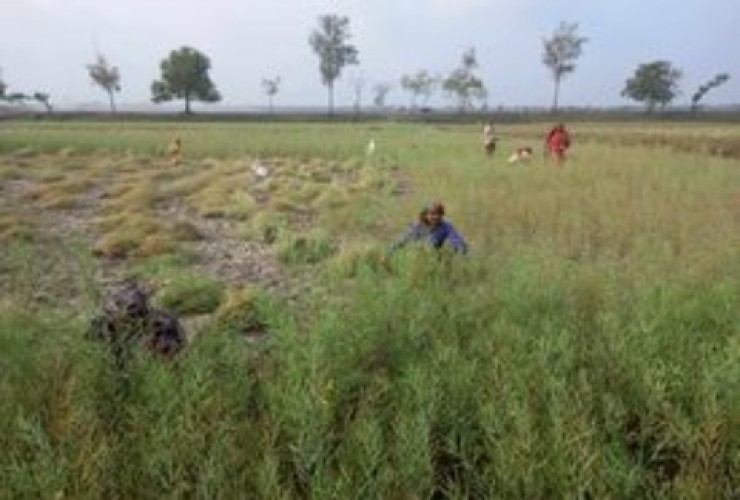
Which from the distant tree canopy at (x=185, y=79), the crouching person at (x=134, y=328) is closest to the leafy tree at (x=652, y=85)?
the distant tree canopy at (x=185, y=79)

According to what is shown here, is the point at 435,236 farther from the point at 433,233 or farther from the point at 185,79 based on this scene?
the point at 185,79

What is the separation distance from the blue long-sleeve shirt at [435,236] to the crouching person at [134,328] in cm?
352

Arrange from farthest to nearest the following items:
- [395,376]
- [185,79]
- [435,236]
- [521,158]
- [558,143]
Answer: [185,79] < [521,158] < [558,143] < [435,236] < [395,376]

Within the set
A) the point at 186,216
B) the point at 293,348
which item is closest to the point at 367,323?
the point at 293,348

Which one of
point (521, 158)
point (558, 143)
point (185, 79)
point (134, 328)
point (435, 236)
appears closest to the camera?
point (134, 328)

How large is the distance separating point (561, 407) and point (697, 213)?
412 inches

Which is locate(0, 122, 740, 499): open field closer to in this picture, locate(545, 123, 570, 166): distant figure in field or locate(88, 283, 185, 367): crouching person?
locate(88, 283, 185, 367): crouching person

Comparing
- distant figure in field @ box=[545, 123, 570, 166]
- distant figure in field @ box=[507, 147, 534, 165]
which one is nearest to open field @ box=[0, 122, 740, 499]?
distant figure in field @ box=[545, 123, 570, 166]

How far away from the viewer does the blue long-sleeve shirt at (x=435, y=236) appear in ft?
31.7

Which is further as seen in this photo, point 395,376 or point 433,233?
point 433,233

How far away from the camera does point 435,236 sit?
9.73m

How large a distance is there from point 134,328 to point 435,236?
13.8ft

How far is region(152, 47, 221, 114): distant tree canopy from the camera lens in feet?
268

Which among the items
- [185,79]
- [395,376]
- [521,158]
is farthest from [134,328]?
[185,79]
